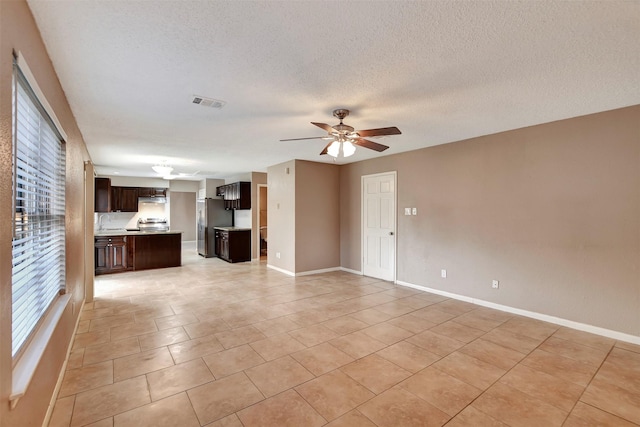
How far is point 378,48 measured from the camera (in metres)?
2.08

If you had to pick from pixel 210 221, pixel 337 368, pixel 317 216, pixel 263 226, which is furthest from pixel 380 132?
pixel 210 221

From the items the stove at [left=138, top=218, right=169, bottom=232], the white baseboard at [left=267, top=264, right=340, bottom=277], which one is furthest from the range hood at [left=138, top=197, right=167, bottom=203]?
the white baseboard at [left=267, top=264, right=340, bottom=277]

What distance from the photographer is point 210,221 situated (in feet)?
29.7

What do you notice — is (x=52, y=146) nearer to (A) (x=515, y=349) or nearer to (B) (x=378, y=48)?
(B) (x=378, y=48)

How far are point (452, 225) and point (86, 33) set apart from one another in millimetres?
4763

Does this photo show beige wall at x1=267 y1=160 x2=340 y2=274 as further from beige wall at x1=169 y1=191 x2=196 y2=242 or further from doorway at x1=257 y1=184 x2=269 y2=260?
beige wall at x1=169 y1=191 x2=196 y2=242

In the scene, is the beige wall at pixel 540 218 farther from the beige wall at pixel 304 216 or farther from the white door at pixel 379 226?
the beige wall at pixel 304 216

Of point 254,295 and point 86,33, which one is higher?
point 86,33

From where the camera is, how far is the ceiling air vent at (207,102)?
2.93 meters

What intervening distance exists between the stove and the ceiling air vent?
8.57 m

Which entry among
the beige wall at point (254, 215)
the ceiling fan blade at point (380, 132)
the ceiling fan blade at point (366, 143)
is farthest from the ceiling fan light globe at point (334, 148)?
the beige wall at point (254, 215)

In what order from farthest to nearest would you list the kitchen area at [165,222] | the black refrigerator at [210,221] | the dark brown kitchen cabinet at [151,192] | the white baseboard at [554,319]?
the dark brown kitchen cabinet at [151,192], the black refrigerator at [210,221], the kitchen area at [165,222], the white baseboard at [554,319]

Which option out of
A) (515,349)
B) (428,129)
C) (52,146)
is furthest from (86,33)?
(515,349)

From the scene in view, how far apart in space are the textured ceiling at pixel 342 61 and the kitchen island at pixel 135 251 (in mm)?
3704
